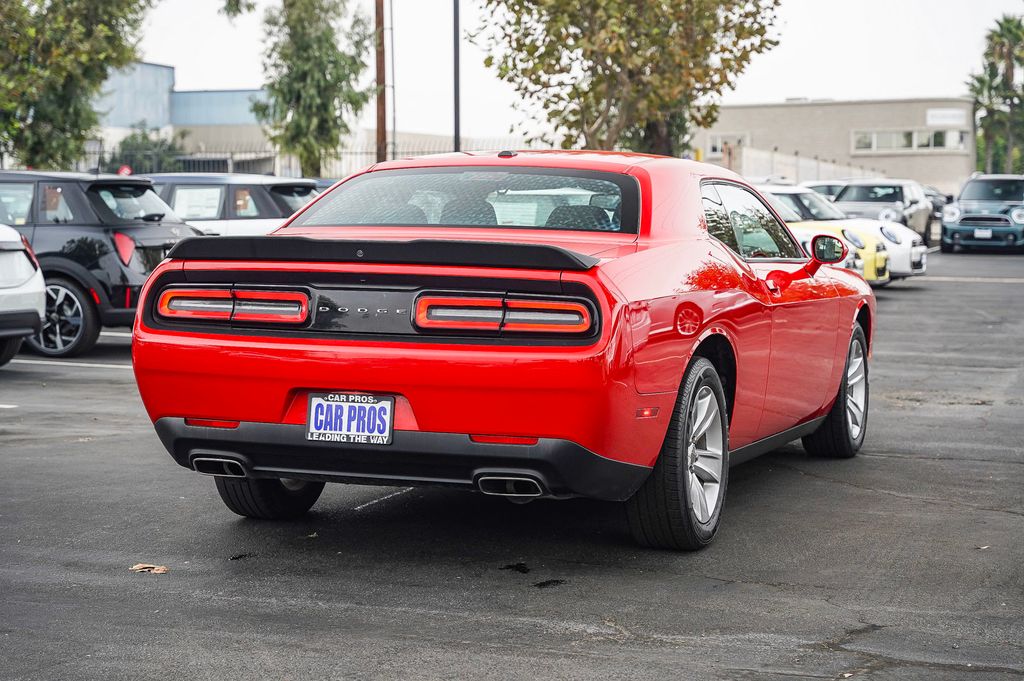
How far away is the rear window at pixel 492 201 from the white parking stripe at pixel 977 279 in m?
18.8

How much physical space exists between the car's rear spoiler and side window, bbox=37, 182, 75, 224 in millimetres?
7951

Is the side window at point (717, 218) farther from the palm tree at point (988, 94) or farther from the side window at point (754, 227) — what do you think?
the palm tree at point (988, 94)

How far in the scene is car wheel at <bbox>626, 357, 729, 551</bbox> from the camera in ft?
17.0

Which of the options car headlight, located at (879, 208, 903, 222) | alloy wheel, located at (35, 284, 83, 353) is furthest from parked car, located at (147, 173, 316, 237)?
car headlight, located at (879, 208, 903, 222)

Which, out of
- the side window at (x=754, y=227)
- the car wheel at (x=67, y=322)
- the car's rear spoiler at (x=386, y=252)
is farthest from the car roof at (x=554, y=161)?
the car wheel at (x=67, y=322)

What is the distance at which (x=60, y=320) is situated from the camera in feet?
41.4

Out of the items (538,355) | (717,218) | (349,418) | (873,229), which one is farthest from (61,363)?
(873,229)

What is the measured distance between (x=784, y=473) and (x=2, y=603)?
3989 millimetres

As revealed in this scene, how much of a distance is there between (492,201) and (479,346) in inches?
48.0

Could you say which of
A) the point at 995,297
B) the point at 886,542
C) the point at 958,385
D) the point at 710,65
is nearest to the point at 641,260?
the point at 886,542

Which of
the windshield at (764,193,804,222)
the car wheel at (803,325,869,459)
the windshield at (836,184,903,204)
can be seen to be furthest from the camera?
the windshield at (836,184,903,204)

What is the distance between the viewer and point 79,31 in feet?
92.3

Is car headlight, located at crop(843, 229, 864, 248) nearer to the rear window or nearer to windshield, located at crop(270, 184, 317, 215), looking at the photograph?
windshield, located at crop(270, 184, 317, 215)

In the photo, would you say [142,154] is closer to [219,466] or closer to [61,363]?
[61,363]
